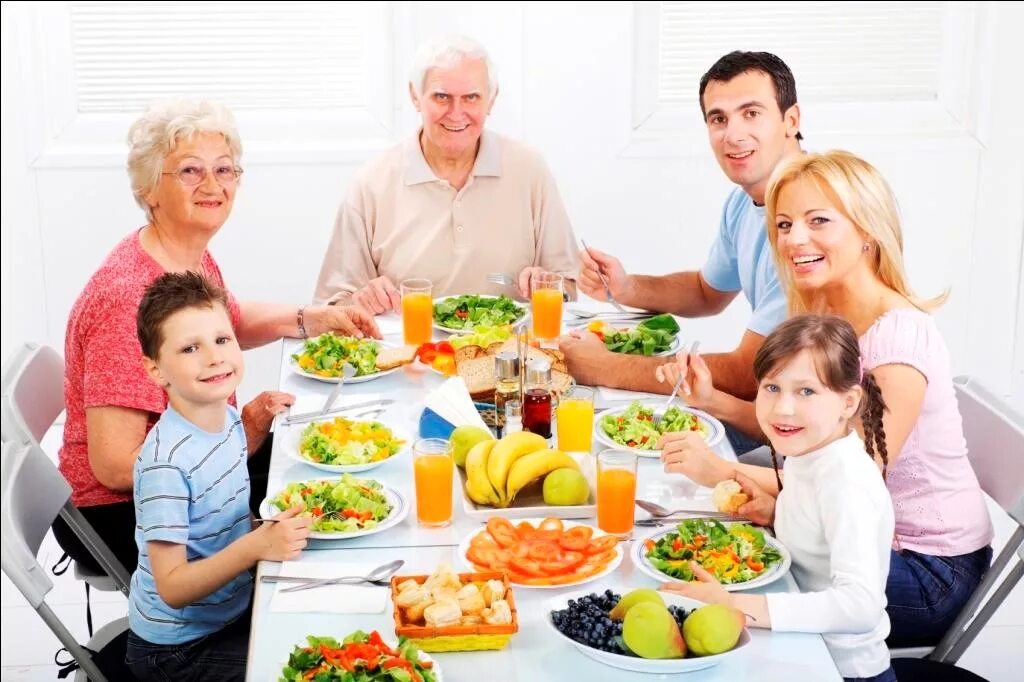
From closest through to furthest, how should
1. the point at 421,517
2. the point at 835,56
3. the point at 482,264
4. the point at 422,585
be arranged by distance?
the point at 422,585 → the point at 421,517 → the point at 482,264 → the point at 835,56

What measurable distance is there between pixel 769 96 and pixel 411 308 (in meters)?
0.96

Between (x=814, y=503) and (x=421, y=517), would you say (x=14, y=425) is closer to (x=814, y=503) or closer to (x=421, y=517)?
(x=421, y=517)

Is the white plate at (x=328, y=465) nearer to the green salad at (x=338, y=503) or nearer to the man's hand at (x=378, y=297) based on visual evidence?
the green salad at (x=338, y=503)

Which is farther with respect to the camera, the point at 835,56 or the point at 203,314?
the point at 835,56

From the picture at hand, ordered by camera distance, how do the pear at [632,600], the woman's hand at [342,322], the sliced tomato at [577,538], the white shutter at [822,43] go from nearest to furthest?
the pear at [632,600], the sliced tomato at [577,538], the woman's hand at [342,322], the white shutter at [822,43]

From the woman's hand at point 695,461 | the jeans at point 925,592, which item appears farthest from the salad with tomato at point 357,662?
the jeans at point 925,592

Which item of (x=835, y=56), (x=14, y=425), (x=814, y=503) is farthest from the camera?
(x=835, y=56)

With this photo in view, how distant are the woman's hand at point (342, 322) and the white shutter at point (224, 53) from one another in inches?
62.3

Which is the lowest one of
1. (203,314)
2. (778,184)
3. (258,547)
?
(258,547)

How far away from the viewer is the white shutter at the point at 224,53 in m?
4.31

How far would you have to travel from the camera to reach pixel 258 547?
1935mm

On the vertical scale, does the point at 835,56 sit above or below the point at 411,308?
above

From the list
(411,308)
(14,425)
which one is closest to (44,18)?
(411,308)

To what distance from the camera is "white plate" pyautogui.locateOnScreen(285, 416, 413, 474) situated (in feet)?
7.30
